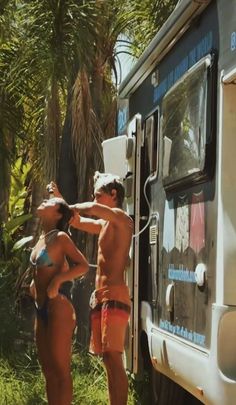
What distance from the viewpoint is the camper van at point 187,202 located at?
381 centimetres

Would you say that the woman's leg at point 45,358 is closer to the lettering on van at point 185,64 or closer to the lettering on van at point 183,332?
the lettering on van at point 183,332

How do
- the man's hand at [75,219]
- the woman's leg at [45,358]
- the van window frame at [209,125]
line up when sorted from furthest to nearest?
the man's hand at [75,219]
the woman's leg at [45,358]
the van window frame at [209,125]

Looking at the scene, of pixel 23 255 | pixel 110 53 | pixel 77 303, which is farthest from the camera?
pixel 23 255

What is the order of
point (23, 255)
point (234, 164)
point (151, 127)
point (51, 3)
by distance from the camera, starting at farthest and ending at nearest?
point (23, 255)
point (51, 3)
point (151, 127)
point (234, 164)

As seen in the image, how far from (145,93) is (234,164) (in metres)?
2.54

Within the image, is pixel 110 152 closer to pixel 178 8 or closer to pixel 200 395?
pixel 178 8

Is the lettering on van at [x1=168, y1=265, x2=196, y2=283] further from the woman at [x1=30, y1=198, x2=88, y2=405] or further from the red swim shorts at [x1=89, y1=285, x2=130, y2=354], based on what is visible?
the woman at [x1=30, y1=198, x2=88, y2=405]

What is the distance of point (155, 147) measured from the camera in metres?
5.75

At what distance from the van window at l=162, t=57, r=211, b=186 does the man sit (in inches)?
22.0

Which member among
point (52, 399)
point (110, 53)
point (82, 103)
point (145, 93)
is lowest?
point (52, 399)

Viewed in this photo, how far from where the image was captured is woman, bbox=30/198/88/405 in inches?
209

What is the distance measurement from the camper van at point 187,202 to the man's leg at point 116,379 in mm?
282

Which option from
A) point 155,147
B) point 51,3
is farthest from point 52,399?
point 51,3

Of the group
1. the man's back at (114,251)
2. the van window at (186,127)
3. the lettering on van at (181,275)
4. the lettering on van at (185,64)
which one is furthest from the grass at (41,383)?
the lettering on van at (185,64)
